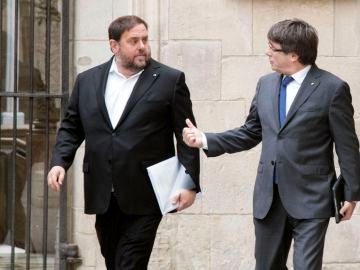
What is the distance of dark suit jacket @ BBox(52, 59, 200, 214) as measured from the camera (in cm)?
621

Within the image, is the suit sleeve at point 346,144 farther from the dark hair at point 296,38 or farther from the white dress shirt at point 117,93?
the white dress shirt at point 117,93

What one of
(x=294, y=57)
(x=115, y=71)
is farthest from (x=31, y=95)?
(x=294, y=57)

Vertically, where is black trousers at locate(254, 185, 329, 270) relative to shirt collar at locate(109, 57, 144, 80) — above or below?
below

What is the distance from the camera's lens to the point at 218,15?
796 cm

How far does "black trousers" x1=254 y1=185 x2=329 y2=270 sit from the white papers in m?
0.48

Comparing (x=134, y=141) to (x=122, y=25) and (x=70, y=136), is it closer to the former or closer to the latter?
(x=70, y=136)

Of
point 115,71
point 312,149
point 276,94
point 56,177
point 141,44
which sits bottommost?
point 56,177

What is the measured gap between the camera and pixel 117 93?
6.31m

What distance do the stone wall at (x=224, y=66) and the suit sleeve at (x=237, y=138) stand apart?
1.73 metres

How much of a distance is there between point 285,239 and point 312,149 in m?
0.50

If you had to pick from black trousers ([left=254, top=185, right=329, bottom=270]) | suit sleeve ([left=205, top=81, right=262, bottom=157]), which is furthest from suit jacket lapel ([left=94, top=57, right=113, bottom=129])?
black trousers ([left=254, top=185, right=329, bottom=270])

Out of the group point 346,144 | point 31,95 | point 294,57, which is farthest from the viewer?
point 31,95

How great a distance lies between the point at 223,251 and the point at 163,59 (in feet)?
4.56

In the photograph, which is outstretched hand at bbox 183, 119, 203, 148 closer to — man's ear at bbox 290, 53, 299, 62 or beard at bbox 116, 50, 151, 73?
beard at bbox 116, 50, 151, 73
